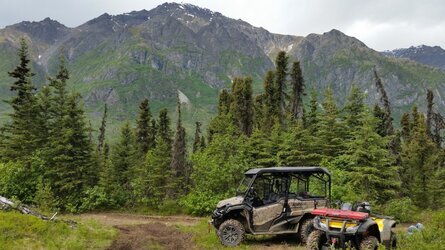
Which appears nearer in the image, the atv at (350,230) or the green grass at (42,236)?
the atv at (350,230)

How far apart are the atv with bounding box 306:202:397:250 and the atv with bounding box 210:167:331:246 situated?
2.57 meters

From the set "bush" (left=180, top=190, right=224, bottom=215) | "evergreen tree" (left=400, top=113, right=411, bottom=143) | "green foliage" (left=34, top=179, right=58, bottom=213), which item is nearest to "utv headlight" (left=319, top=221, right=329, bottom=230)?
"bush" (left=180, top=190, right=224, bottom=215)

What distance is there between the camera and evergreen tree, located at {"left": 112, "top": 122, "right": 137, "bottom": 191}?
126 feet

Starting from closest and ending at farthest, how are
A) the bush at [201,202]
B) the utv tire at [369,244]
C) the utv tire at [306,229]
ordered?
the utv tire at [369,244], the utv tire at [306,229], the bush at [201,202]

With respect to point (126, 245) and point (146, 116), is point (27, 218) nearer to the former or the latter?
point (126, 245)

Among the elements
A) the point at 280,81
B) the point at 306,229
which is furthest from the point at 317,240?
the point at 280,81

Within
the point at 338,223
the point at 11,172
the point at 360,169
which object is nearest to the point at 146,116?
the point at 11,172

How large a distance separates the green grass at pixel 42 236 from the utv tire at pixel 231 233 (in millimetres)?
4676

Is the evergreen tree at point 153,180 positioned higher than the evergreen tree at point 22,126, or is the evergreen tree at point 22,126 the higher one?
the evergreen tree at point 22,126

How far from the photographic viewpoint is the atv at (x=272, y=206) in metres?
16.6

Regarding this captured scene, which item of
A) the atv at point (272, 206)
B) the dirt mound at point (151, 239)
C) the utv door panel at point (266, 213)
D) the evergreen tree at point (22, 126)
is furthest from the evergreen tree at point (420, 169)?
the evergreen tree at point (22, 126)

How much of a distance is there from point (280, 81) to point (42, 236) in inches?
1492

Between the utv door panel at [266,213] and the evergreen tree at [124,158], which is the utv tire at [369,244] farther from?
the evergreen tree at [124,158]

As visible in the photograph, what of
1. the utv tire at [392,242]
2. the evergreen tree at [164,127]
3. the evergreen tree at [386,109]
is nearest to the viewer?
the utv tire at [392,242]
